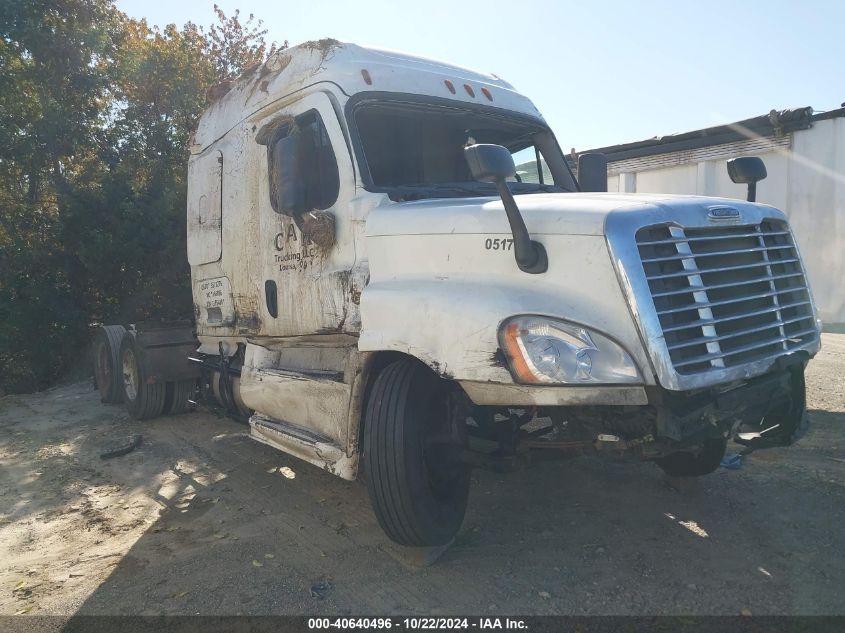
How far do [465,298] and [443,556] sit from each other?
1.49m

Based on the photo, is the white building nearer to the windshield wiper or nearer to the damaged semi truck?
the damaged semi truck

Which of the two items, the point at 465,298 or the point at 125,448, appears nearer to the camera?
the point at 465,298

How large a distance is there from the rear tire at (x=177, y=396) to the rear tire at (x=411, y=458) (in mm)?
4649

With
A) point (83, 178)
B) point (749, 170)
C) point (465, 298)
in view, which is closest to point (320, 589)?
point (465, 298)

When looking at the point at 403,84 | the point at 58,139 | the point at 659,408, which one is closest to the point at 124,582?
the point at 659,408

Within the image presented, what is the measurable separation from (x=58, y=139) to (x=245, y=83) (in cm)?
925

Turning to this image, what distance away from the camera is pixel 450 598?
3.18 metres

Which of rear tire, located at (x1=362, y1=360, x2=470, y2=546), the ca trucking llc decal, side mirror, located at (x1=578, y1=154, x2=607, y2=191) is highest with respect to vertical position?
side mirror, located at (x1=578, y1=154, x2=607, y2=191)

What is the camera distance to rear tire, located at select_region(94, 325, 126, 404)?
798 cm

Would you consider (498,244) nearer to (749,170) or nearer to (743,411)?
(743,411)

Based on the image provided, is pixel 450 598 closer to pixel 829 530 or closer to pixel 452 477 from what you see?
pixel 452 477

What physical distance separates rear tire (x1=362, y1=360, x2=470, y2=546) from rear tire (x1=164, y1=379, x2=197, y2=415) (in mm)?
4649

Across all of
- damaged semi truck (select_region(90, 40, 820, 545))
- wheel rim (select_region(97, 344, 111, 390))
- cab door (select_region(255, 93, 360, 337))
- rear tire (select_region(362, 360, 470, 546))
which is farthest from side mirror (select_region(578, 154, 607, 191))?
wheel rim (select_region(97, 344, 111, 390))

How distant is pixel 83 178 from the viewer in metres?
12.4
